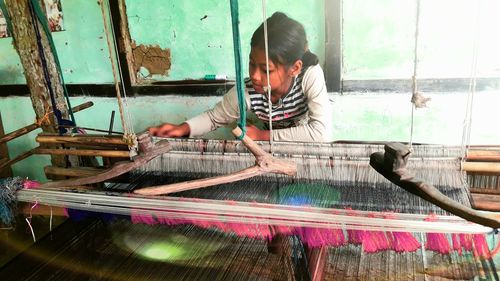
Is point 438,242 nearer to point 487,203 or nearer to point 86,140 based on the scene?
point 487,203

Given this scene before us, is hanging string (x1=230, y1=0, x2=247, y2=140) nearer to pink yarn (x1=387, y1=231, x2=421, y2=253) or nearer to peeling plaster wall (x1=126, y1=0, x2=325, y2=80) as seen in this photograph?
pink yarn (x1=387, y1=231, x2=421, y2=253)

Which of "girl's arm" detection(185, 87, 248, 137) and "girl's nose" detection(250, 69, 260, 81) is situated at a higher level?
"girl's nose" detection(250, 69, 260, 81)

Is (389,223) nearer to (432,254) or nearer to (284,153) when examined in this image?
(432,254)

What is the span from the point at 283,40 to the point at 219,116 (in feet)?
2.24

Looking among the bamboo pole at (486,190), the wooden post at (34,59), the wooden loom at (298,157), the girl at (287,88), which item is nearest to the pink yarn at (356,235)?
the wooden loom at (298,157)

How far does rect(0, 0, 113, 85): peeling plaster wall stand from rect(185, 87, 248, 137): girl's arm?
1.38 meters

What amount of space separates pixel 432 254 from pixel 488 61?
180cm

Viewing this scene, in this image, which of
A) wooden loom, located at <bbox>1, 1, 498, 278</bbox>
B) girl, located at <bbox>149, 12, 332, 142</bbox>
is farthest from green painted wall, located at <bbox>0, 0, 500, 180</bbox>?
wooden loom, located at <bbox>1, 1, 498, 278</bbox>

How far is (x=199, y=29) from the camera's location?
10.5 ft

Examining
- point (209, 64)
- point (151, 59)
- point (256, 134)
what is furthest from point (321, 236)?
point (151, 59)

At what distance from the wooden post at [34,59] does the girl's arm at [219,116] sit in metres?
0.77

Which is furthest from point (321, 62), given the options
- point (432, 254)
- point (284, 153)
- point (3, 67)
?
point (3, 67)

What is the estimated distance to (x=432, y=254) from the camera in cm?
151

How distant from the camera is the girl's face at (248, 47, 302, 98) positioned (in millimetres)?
2213
